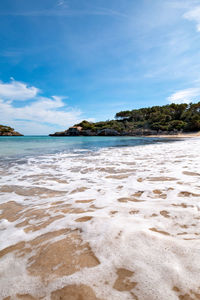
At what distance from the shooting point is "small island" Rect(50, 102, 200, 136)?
44688mm

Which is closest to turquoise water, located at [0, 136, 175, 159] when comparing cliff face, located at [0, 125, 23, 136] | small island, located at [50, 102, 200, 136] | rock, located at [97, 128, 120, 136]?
small island, located at [50, 102, 200, 136]

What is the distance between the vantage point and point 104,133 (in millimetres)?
61906

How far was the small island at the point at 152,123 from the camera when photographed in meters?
44.7

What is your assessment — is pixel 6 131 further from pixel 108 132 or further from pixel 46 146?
pixel 46 146

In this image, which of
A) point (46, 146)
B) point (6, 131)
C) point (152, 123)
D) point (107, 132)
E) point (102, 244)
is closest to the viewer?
point (102, 244)

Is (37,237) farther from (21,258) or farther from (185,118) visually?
(185,118)

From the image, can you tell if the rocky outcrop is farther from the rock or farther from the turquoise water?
the turquoise water

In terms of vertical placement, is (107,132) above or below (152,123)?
below

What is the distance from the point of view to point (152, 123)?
189 ft

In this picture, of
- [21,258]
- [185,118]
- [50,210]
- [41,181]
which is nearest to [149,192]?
[50,210]

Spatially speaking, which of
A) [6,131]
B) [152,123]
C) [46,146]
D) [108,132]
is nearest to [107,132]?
[108,132]

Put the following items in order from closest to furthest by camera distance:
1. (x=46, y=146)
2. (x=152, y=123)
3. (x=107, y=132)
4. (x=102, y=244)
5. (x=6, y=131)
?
(x=102, y=244)
(x=46, y=146)
(x=152, y=123)
(x=107, y=132)
(x=6, y=131)

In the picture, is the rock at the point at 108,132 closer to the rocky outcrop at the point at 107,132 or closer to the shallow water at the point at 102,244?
the rocky outcrop at the point at 107,132

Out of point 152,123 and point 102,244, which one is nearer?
point 102,244
